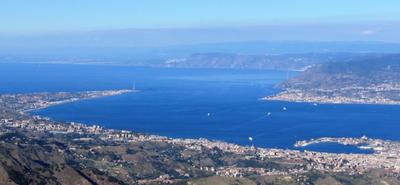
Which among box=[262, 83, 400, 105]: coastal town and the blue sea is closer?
the blue sea

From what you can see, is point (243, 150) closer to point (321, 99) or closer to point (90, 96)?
point (321, 99)

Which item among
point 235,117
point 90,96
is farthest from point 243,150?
point 90,96

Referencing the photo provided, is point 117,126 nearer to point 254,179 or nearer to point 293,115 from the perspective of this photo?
point 293,115

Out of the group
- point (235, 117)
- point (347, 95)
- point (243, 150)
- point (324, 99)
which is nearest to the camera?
point (243, 150)

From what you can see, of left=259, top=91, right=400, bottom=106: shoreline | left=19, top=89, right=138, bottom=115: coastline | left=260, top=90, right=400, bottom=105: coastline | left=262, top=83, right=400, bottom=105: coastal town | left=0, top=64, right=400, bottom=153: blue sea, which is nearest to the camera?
left=0, top=64, right=400, bottom=153: blue sea

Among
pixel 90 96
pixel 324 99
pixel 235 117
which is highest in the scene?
pixel 90 96

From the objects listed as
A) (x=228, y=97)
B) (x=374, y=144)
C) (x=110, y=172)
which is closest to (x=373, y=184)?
(x=110, y=172)

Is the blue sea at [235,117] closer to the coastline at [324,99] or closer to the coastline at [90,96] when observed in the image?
the coastline at [90,96]

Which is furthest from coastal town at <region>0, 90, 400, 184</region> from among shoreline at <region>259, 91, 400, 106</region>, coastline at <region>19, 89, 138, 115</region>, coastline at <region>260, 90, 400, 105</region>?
coastline at <region>260, 90, 400, 105</region>

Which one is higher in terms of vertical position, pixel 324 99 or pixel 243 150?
pixel 243 150

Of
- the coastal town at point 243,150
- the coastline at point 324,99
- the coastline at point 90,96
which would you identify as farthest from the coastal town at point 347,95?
the coastal town at point 243,150

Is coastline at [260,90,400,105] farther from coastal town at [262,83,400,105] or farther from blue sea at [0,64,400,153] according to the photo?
blue sea at [0,64,400,153]
